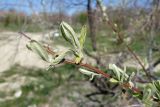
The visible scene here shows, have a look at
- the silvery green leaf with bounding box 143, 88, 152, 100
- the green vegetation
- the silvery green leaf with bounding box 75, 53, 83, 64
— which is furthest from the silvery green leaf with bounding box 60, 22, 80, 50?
the green vegetation

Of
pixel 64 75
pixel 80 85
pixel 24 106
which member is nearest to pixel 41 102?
pixel 24 106

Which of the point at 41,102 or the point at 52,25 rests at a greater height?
the point at 52,25

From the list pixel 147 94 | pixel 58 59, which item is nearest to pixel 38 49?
pixel 58 59

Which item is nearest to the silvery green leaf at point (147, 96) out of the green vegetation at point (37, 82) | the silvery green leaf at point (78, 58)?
the silvery green leaf at point (78, 58)

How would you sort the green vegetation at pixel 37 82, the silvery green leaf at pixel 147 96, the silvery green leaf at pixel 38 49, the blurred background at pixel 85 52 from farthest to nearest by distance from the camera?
the green vegetation at pixel 37 82 < the blurred background at pixel 85 52 < the silvery green leaf at pixel 147 96 < the silvery green leaf at pixel 38 49

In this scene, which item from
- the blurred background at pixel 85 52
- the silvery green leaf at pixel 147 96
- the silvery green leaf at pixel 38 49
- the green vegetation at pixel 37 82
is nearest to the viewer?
the silvery green leaf at pixel 38 49

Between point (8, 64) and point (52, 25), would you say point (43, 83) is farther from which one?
point (52, 25)

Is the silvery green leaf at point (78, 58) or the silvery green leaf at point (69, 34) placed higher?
the silvery green leaf at point (69, 34)

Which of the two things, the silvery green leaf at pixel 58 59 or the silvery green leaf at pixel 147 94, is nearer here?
the silvery green leaf at pixel 58 59

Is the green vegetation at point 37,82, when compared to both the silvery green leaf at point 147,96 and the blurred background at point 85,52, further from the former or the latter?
the silvery green leaf at point 147,96

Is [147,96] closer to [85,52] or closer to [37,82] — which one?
[85,52]
